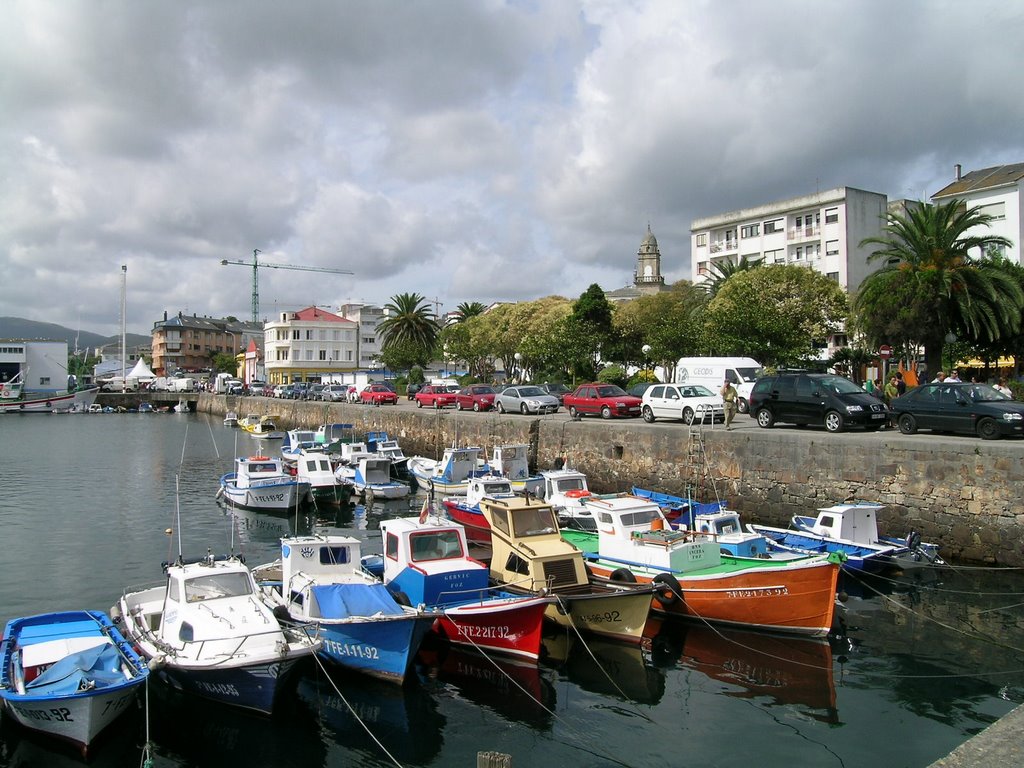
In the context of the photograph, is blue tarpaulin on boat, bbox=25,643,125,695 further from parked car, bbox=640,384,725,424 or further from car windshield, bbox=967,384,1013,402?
parked car, bbox=640,384,725,424

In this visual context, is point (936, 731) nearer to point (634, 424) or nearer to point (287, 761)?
point (287, 761)

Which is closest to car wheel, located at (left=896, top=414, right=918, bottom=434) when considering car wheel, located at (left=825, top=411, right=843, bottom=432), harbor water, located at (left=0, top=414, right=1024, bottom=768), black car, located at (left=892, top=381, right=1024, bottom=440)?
black car, located at (left=892, top=381, right=1024, bottom=440)

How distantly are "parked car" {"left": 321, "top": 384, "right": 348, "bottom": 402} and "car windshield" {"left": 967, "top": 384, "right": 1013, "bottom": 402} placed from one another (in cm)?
5551

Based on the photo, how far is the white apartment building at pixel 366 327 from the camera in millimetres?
116688

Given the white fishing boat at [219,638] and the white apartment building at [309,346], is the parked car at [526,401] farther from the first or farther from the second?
the white apartment building at [309,346]

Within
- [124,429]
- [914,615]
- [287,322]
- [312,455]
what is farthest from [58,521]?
[287,322]

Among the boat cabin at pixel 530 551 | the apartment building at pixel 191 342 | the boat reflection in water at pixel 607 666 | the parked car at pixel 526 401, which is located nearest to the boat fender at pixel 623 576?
the boat cabin at pixel 530 551

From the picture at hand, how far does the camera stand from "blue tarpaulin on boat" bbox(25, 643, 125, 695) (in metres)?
10.6

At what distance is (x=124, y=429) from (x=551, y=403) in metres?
46.6

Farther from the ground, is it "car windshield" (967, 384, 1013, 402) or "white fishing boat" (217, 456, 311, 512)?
"car windshield" (967, 384, 1013, 402)

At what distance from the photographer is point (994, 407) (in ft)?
69.1

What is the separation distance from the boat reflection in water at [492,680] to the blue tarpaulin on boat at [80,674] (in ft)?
16.1

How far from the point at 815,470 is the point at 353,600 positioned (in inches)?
613

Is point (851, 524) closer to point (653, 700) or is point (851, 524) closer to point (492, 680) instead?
point (653, 700)
